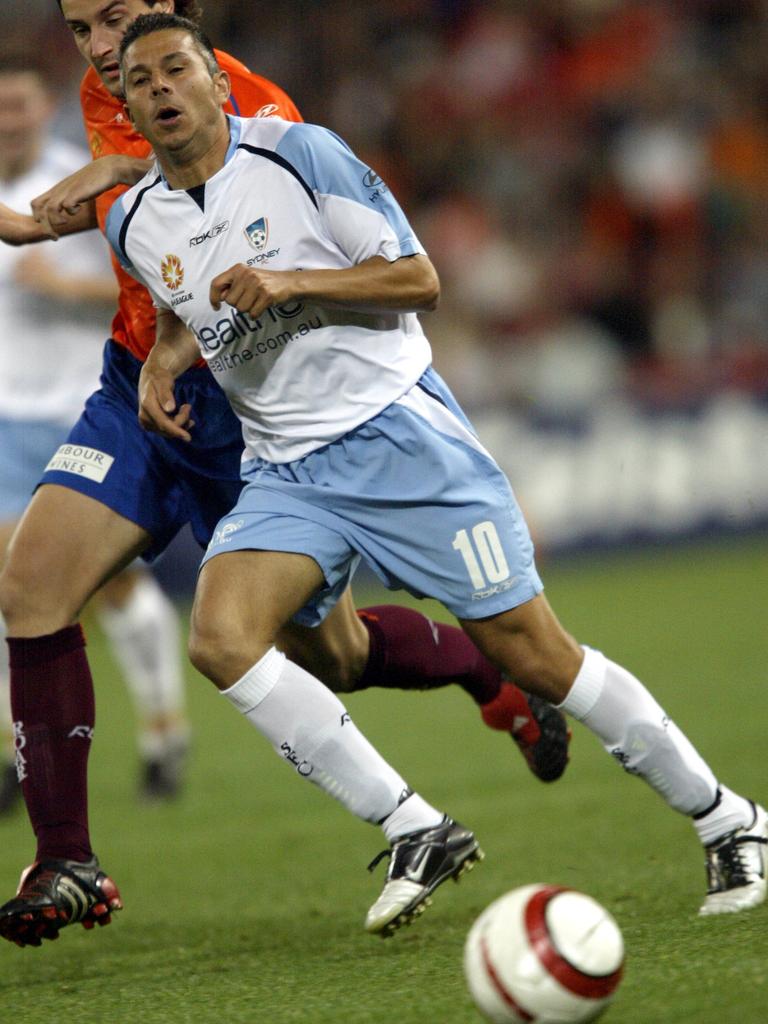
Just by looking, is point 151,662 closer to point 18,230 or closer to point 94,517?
point 94,517

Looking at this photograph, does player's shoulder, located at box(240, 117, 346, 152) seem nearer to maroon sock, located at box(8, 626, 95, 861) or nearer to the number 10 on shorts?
the number 10 on shorts

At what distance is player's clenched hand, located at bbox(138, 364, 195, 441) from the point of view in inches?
150

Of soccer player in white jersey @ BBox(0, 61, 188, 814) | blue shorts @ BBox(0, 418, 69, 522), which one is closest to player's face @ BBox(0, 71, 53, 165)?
soccer player in white jersey @ BBox(0, 61, 188, 814)

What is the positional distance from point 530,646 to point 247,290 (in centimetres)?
103

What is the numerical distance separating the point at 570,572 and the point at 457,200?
390 cm

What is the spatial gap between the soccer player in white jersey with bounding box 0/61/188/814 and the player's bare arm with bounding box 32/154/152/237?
170 cm

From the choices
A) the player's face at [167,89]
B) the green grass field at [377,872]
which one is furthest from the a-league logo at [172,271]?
the green grass field at [377,872]

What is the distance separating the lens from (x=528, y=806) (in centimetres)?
570

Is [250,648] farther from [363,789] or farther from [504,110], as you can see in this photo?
[504,110]

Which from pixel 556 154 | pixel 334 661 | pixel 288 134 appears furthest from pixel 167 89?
pixel 556 154

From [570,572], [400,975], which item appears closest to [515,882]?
[400,975]

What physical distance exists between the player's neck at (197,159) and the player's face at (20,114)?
2274 millimetres

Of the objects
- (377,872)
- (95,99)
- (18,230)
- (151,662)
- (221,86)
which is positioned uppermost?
(221,86)

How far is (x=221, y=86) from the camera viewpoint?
3787 mm
